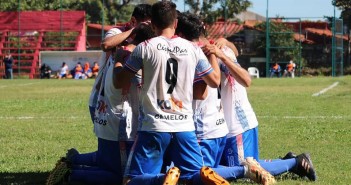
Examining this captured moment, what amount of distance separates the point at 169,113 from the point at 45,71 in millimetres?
43582

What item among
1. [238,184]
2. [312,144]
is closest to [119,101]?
[238,184]

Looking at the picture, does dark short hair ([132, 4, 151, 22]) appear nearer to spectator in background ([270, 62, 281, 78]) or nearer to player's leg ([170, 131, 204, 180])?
→ player's leg ([170, 131, 204, 180])

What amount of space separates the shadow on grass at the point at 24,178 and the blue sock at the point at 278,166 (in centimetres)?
238

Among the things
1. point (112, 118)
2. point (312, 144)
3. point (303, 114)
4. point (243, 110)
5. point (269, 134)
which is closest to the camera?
point (112, 118)

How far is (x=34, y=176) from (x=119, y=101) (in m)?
1.83

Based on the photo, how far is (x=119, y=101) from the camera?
7590 millimetres

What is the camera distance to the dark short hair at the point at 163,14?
6.52 metres

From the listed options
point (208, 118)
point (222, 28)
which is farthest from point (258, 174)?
point (222, 28)

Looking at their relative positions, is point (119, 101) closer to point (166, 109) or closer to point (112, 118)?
point (112, 118)

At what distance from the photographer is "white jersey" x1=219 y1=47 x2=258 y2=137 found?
796 cm

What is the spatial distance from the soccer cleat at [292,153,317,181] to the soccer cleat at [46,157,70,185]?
7.92ft

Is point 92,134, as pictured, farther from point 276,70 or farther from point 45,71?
point 276,70

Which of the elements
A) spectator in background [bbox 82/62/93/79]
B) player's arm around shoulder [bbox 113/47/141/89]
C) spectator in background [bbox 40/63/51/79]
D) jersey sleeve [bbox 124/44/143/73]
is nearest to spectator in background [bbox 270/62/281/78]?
spectator in background [bbox 82/62/93/79]

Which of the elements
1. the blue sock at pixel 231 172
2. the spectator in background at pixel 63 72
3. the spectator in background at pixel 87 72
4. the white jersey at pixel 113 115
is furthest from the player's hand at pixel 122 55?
the spectator in background at pixel 63 72
